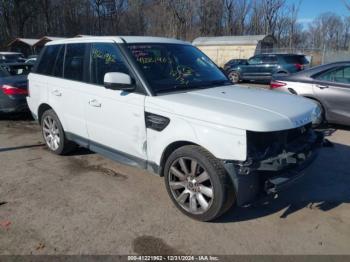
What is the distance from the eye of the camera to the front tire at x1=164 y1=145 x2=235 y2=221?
3.47 metres

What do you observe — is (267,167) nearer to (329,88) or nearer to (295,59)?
(329,88)

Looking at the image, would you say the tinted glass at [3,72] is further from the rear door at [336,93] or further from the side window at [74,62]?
the rear door at [336,93]

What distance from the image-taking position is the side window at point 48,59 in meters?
5.79

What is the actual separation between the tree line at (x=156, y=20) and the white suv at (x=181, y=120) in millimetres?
58324

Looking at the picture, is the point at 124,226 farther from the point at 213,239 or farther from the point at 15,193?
the point at 15,193

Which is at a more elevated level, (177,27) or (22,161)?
(177,27)

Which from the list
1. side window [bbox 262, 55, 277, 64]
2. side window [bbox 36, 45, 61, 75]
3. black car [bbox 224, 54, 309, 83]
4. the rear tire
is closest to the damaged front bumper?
the rear tire

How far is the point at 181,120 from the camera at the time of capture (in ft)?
12.1

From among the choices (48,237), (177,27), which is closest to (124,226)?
(48,237)

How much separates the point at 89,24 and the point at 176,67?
7597 centimetres

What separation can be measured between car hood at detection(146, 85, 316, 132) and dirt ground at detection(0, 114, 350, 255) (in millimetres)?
826

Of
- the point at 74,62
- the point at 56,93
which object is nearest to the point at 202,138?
the point at 74,62

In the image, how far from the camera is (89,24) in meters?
74.9

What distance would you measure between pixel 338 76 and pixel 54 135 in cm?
602
